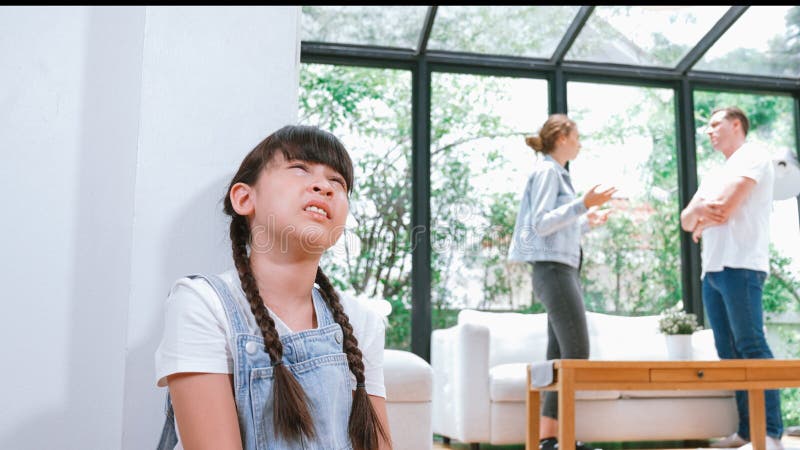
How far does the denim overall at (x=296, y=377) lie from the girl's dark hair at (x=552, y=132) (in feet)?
7.21

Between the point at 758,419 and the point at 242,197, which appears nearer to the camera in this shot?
the point at 242,197

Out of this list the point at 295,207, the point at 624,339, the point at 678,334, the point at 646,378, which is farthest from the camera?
the point at 624,339

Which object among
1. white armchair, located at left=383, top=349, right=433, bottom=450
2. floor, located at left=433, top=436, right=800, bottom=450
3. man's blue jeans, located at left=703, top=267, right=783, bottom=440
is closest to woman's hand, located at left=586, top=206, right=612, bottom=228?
man's blue jeans, located at left=703, top=267, right=783, bottom=440

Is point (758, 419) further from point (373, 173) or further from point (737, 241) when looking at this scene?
point (373, 173)

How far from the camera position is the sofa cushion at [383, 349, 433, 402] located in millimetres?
2713

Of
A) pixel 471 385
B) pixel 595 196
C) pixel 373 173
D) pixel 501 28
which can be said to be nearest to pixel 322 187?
pixel 595 196

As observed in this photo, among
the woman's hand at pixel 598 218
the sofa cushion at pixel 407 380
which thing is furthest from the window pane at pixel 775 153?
the sofa cushion at pixel 407 380

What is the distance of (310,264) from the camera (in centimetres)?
116

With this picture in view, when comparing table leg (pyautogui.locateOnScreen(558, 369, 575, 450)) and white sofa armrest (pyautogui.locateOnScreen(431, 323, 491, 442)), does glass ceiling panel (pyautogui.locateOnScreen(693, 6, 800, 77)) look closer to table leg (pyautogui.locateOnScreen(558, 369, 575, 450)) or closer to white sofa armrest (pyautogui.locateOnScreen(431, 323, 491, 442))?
white sofa armrest (pyautogui.locateOnScreen(431, 323, 491, 442))

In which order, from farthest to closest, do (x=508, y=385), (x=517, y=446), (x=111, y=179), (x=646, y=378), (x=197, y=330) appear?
(x=517, y=446) → (x=508, y=385) → (x=646, y=378) → (x=111, y=179) → (x=197, y=330)

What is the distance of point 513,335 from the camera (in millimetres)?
4066

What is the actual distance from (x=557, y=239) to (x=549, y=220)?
0.27ft

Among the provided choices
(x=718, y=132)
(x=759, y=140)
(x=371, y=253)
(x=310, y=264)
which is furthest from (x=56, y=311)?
(x=759, y=140)

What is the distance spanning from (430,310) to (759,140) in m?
2.60
